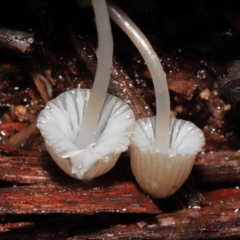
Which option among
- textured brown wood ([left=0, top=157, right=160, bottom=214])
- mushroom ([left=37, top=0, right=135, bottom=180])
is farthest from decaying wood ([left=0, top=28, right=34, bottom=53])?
textured brown wood ([left=0, top=157, right=160, bottom=214])

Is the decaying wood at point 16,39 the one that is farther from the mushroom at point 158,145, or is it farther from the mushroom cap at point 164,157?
the mushroom cap at point 164,157

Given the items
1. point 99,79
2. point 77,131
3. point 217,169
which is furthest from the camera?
point 217,169

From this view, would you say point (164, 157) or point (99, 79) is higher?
point (99, 79)

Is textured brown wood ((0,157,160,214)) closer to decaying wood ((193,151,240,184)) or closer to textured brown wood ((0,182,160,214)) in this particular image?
textured brown wood ((0,182,160,214))

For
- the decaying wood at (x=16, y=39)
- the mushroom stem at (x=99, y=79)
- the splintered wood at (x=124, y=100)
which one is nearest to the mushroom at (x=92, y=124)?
the mushroom stem at (x=99, y=79)

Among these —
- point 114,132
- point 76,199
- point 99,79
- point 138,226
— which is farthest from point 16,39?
point 138,226

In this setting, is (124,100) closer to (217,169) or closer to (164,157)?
(164,157)
